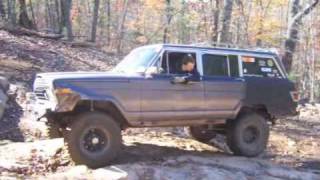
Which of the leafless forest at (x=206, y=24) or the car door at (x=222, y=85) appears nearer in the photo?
the car door at (x=222, y=85)

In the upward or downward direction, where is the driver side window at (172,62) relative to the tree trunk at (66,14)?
downward

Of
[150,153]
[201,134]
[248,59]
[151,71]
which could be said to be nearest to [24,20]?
[201,134]

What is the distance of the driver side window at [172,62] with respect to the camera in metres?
9.77

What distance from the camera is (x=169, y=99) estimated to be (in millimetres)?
9688

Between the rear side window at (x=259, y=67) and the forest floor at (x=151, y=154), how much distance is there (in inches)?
67.0

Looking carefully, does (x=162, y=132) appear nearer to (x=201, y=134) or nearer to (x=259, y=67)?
(x=201, y=134)

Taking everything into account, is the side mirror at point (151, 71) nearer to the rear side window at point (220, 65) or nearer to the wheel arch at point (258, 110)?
the rear side window at point (220, 65)

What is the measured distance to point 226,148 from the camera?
39.7 feet

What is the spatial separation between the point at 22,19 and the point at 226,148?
15.9m

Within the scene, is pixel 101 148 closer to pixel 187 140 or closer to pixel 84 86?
pixel 84 86

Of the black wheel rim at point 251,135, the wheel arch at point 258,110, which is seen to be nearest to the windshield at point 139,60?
the wheel arch at point 258,110

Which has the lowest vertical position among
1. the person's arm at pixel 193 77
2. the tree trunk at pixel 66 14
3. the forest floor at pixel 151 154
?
the forest floor at pixel 151 154

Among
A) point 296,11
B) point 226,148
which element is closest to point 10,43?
point 226,148

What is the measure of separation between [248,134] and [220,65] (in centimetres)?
157
